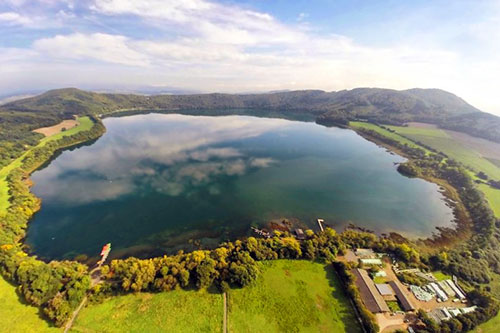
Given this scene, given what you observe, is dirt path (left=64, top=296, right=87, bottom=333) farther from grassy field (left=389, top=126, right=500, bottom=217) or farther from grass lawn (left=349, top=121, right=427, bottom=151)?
grass lawn (left=349, top=121, right=427, bottom=151)

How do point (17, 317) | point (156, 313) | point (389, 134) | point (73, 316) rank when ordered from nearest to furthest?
point (17, 317), point (73, 316), point (156, 313), point (389, 134)

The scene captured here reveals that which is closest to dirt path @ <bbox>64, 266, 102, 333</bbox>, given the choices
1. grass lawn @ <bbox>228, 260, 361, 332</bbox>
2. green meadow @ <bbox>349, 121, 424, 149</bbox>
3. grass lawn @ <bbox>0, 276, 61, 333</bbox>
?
grass lawn @ <bbox>0, 276, 61, 333</bbox>

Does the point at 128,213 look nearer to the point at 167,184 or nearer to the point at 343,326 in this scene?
the point at 167,184

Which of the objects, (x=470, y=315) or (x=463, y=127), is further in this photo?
(x=463, y=127)

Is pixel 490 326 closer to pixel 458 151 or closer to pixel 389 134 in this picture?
pixel 458 151

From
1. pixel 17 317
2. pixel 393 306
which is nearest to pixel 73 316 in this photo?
pixel 17 317

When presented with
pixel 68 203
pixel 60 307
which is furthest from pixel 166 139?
pixel 60 307

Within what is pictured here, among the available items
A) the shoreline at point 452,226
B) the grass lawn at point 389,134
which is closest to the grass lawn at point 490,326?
the shoreline at point 452,226
